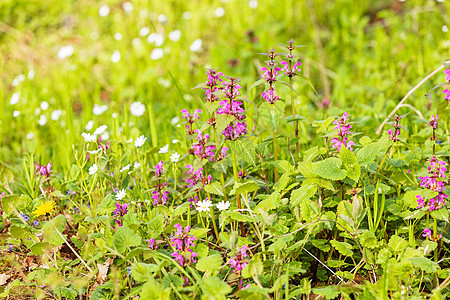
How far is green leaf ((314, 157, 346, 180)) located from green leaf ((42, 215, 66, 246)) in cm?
98

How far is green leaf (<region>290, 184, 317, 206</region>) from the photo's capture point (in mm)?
1677

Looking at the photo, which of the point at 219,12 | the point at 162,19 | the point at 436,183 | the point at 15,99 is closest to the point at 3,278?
the point at 436,183

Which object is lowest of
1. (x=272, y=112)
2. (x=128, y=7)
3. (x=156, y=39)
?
(x=272, y=112)

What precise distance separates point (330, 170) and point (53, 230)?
1078mm

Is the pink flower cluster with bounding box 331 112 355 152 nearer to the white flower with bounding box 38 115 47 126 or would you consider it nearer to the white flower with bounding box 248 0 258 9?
the white flower with bounding box 38 115 47 126

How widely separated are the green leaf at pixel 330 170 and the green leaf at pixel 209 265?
0.48 meters

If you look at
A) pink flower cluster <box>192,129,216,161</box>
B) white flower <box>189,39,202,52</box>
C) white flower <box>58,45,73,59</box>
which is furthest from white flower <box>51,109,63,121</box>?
pink flower cluster <box>192,129,216,161</box>

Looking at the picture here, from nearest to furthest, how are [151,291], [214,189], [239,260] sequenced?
[151,291] → [239,260] → [214,189]

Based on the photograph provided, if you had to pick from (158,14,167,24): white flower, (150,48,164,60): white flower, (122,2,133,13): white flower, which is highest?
(122,2,133,13): white flower

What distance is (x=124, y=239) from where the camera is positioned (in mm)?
1577

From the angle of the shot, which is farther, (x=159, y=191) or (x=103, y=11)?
(x=103, y=11)

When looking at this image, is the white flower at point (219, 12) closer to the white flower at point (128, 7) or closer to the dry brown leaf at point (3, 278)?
the white flower at point (128, 7)

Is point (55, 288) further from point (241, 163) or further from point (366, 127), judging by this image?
point (366, 127)

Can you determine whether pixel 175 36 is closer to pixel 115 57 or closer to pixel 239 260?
pixel 115 57
